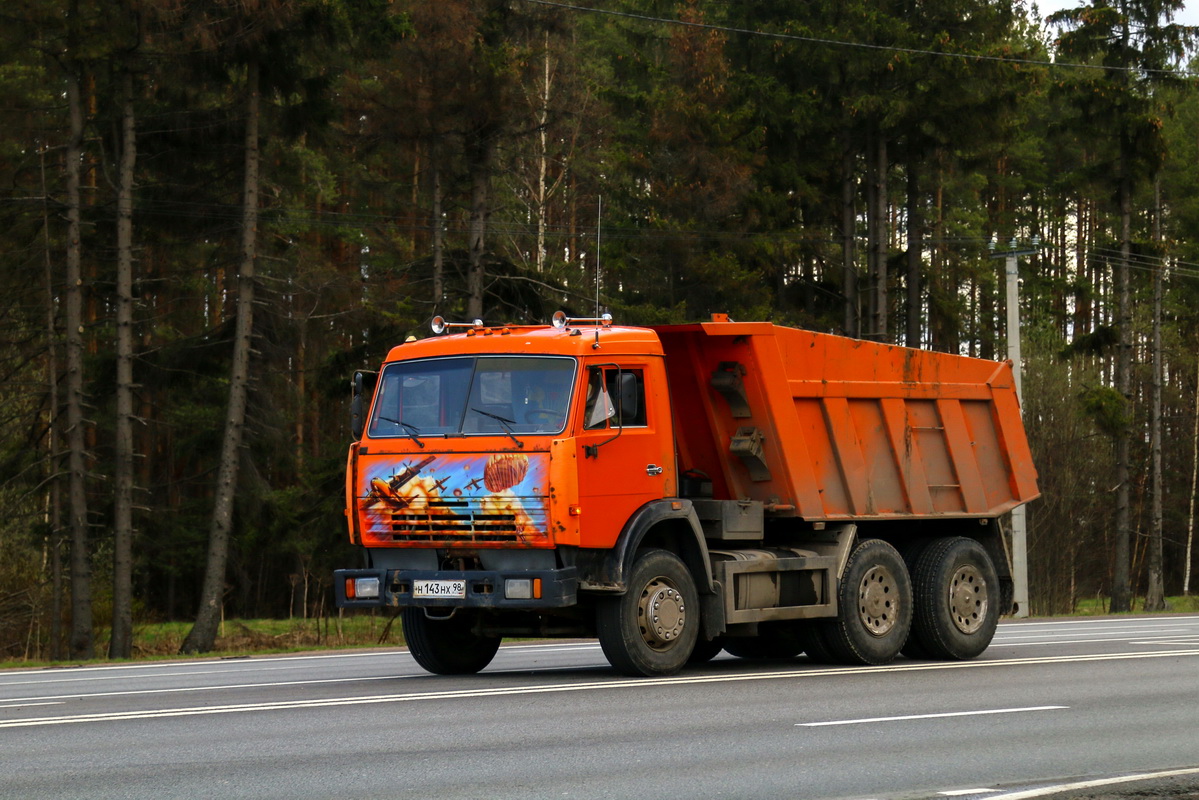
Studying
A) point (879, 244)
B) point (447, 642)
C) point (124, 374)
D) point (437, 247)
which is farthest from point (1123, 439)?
point (447, 642)

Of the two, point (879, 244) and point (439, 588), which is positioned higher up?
point (879, 244)

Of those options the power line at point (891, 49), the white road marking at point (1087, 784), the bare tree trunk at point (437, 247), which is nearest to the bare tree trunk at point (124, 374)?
the bare tree trunk at point (437, 247)

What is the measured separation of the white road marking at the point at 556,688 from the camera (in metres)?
10.9

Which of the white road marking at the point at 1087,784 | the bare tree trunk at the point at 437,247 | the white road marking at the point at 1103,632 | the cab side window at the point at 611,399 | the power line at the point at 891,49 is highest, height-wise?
the power line at the point at 891,49

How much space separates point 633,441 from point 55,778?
648cm

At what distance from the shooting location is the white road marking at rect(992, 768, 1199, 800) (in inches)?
298

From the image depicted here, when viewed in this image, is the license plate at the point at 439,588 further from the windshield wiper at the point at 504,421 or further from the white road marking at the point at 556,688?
the windshield wiper at the point at 504,421

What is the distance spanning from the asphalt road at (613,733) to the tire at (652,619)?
31 centimetres

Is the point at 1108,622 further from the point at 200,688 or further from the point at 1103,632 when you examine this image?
the point at 200,688

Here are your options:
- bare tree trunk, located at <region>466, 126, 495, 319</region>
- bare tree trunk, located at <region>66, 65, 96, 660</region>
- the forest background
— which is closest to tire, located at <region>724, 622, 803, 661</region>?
the forest background

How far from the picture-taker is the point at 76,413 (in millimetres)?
30328

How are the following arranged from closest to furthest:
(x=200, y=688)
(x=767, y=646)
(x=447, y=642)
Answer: (x=200, y=688), (x=447, y=642), (x=767, y=646)

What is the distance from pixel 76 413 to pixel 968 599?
19773mm

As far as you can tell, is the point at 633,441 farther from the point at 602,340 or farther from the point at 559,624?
the point at 559,624
